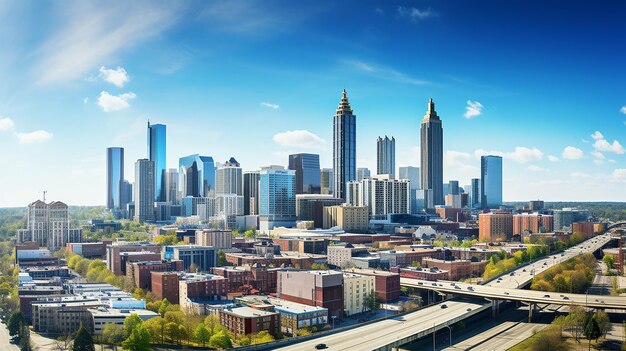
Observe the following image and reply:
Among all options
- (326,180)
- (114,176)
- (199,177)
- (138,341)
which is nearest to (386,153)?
(326,180)

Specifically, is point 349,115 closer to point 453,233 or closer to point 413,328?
point 453,233

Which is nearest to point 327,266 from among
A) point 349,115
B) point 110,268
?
point 110,268


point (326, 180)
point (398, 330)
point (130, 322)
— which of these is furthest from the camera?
point (326, 180)

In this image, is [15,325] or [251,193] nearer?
[15,325]

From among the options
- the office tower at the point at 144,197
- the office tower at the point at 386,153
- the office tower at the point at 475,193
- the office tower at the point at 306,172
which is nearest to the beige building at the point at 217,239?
the office tower at the point at 306,172

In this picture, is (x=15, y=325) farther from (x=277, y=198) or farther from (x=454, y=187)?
(x=454, y=187)

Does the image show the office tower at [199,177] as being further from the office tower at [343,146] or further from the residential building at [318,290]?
the residential building at [318,290]

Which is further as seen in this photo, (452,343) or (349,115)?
(349,115)
